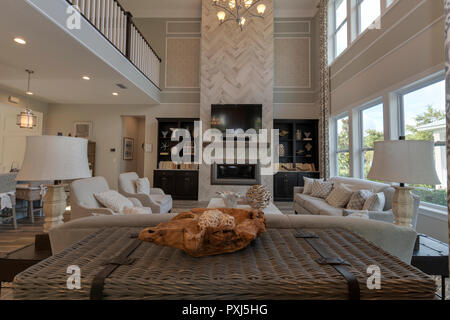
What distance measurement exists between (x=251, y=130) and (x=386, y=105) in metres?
3.02

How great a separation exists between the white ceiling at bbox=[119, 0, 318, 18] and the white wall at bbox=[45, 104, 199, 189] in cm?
282

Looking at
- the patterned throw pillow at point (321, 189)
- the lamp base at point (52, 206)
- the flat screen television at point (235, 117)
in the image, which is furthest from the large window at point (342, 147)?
the lamp base at point (52, 206)

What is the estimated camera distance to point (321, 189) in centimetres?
380

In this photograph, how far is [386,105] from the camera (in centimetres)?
336

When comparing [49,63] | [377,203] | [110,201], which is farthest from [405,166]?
[49,63]

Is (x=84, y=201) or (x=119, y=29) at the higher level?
(x=119, y=29)

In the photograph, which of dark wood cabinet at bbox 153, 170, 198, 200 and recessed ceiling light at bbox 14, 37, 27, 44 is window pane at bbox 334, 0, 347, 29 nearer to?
dark wood cabinet at bbox 153, 170, 198, 200

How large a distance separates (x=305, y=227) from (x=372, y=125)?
12.2ft

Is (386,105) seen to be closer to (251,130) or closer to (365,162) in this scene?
(365,162)

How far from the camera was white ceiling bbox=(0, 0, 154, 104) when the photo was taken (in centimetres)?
237

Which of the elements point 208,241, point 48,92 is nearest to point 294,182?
point 208,241

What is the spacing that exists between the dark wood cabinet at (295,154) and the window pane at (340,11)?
2.47m

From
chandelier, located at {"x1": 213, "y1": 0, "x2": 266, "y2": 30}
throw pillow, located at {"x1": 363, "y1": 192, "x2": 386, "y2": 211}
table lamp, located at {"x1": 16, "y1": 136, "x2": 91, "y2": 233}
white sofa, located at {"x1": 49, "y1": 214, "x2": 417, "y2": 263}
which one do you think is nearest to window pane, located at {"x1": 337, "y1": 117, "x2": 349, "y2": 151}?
throw pillow, located at {"x1": 363, "y1": 192, "x2": 386, "y2": 211}

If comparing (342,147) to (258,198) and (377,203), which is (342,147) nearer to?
(377,203)
